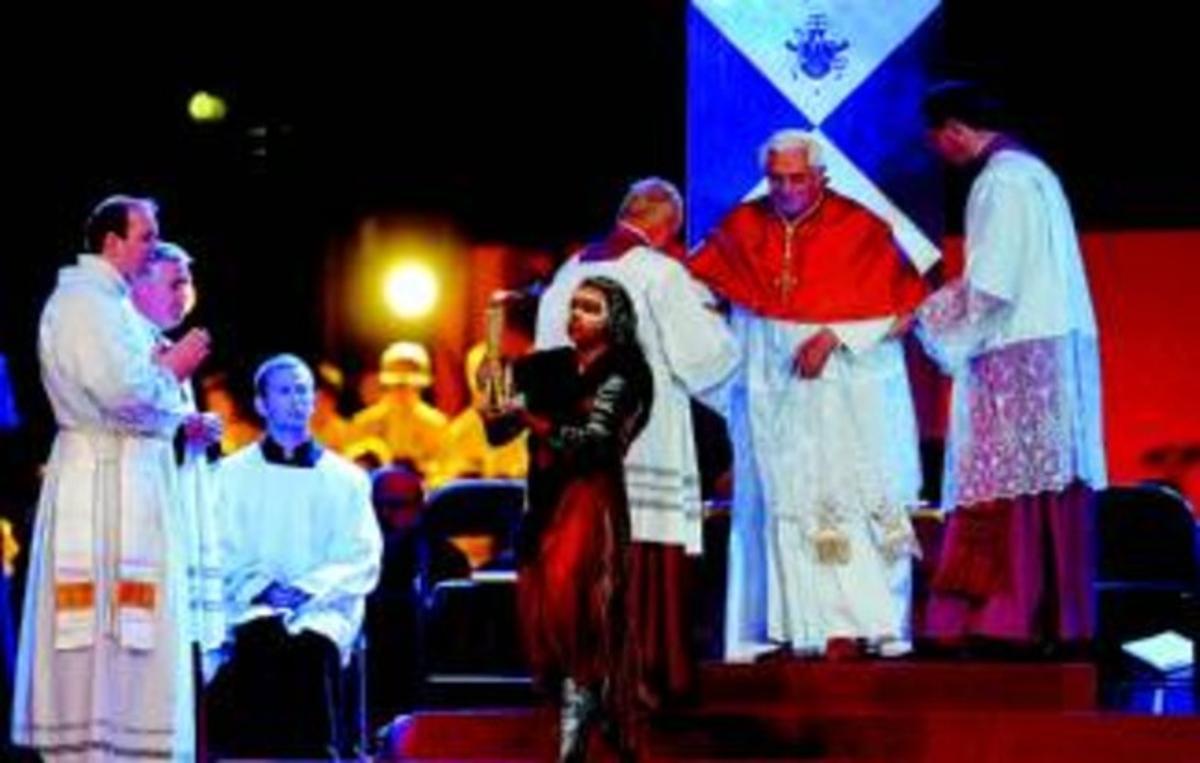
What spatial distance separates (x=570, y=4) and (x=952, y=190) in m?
2.17

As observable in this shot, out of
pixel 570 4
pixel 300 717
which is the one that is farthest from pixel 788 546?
pixel 570 4

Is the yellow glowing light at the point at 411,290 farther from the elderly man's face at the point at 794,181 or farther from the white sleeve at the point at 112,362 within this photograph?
the white sleeve at the point at 112,362

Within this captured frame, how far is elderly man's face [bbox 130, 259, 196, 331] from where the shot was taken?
1022 cm

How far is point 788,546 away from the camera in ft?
34.5

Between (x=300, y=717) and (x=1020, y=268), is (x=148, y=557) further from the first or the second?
(x=1020, y=268)

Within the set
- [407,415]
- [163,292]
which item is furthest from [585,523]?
[407,415]

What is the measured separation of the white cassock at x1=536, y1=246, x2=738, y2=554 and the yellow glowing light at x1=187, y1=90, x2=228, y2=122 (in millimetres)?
5767

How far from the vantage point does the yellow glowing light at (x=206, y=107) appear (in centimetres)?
1563

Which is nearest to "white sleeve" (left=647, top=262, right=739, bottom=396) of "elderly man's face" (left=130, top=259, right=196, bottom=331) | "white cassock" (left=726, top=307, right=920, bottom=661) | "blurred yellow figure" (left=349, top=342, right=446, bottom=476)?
"white cassock" (left=726, top=307, right=920, bottom=661)

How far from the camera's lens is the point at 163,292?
10305 millimetres

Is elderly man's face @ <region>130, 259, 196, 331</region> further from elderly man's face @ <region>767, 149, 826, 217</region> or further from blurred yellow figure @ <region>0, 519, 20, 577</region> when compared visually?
blurred yellow figure @ <region>0, 519, 20, 577</region>

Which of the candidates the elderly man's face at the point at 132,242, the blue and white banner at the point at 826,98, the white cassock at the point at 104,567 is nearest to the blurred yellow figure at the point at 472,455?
the blue and white banner at the point at 826,98

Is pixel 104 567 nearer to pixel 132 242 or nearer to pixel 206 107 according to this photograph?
pixel 132 242

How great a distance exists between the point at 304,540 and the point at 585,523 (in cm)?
244
